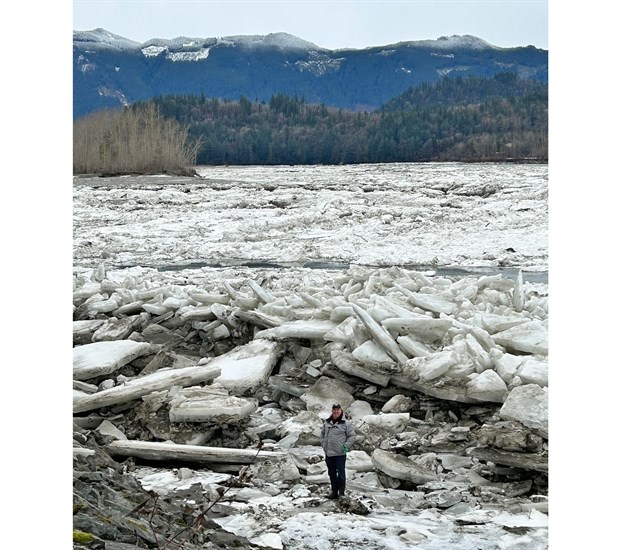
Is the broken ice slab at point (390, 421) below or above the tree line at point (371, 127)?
below

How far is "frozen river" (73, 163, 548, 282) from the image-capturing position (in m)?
10.2

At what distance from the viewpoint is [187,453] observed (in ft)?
13.4

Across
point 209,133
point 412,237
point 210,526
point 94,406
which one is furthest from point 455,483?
point 209,133

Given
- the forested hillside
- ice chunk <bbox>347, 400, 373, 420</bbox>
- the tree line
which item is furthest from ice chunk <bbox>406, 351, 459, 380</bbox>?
the forested hillside

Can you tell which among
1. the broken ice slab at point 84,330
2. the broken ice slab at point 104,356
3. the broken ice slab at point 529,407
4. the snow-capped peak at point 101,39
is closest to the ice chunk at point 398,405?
the broken ice slab at point 529,407

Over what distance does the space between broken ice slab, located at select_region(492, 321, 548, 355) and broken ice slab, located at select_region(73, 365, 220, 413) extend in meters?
1.80

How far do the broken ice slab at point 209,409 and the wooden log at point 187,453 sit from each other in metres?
0.30

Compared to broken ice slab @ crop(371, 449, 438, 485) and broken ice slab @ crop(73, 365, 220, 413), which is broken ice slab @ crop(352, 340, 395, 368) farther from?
broken ice slab @ crop(371, 449, 438, 485)

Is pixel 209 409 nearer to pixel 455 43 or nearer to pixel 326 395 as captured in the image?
pixel 326 395

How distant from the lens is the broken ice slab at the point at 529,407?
4.01 meters

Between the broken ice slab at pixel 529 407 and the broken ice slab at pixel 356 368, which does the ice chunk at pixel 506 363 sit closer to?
the broken ice slab at pixel 529 407
